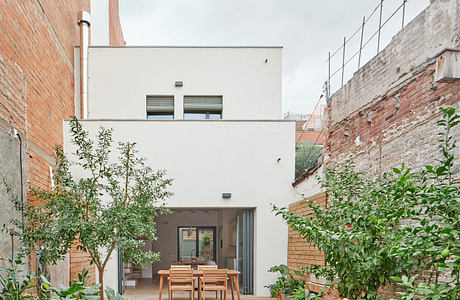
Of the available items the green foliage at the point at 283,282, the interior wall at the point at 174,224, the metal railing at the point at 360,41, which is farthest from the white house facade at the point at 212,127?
the interior wall at the point at 174,224

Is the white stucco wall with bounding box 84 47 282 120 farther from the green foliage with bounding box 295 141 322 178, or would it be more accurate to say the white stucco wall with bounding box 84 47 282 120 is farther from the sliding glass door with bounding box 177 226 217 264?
the sliding glass door with bounding box 177 226 217 264

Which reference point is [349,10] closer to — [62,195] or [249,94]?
[249,94]

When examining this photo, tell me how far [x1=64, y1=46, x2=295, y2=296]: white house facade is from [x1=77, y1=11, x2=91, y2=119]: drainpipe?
201 mm

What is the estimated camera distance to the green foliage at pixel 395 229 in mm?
2135

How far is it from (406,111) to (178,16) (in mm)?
9263

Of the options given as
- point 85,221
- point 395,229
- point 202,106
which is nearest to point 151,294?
point 202,106

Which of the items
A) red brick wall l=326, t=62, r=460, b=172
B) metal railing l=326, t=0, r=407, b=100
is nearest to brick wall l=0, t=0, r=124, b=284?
red brick wall l=326, t=62, r=460, b=172

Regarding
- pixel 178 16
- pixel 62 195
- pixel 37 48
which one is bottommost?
pixel 62 195

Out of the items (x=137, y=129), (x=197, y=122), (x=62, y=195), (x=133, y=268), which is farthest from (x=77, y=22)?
(x=133, y=268)

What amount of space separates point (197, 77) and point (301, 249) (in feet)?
16.7

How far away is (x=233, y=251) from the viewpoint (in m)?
10.9

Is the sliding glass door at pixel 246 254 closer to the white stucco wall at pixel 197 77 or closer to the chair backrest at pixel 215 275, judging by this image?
the chair backrest at pixel 215 275

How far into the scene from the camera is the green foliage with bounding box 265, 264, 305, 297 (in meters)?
6.45

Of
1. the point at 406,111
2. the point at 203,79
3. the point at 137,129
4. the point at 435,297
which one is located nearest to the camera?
the point at 435,297
